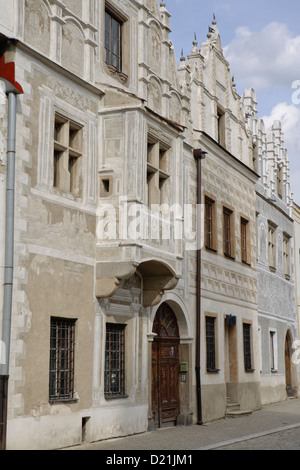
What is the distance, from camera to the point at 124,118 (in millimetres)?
14969

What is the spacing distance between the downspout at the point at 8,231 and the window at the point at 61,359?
156 centimetres

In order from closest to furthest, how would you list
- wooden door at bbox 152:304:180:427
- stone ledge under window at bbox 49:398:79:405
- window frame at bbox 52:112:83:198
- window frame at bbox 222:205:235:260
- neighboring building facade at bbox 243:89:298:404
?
stone ledge under window at bbox 49:398:79:405
window frame at bbox 52:112:83:198
wooden door at bbox 152:304:180:427
window frame at bbox 222:205:235:260
neighboring building facade at bbox 243:89:298:404

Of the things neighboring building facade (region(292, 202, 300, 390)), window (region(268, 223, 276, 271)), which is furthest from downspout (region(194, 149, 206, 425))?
neighboring building facade (region(292, 202, 300, 390))

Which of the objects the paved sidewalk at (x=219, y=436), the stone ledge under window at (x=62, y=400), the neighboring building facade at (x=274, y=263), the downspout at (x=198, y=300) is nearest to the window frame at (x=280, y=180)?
the neighboring building facade at (x=274, y=263)

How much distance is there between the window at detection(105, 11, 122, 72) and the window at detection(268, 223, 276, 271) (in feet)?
45.6

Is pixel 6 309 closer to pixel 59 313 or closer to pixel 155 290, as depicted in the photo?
pixel 59 313

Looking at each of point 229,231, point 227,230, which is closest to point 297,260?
point 229,231

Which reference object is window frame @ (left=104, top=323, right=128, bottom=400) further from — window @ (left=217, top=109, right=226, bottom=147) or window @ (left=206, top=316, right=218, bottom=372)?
window @ (left=217, top=109, right=226, bottom=147)

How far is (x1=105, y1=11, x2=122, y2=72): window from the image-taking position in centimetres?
1606

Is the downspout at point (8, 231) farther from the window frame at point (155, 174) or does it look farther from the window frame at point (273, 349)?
the window frame at point (273, 349)

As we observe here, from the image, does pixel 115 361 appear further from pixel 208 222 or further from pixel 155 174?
pixel 208 222
